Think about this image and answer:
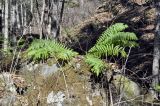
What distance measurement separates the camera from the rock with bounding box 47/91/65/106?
6617 millimetres

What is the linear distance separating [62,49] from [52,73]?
1.83 ft

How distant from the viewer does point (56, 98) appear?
6590 millimetres

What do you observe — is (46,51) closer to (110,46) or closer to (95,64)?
(95,64)

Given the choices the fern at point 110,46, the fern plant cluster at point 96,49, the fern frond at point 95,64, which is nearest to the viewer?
the fern frond at point 95,64

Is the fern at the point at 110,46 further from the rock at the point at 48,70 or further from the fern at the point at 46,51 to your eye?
the rock at the point at 48,70

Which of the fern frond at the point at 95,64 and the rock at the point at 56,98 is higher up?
the fern frond at the point at 95,64

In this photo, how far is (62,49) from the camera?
289 inches

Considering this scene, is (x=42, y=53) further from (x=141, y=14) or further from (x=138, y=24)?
(x=141, y=14)

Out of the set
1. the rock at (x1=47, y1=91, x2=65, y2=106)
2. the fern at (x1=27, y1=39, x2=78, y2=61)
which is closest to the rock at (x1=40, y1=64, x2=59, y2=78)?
the fern at (x1=27, y1=39, x2=78, y2=61)

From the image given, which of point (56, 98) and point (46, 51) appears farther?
point (46, 51)

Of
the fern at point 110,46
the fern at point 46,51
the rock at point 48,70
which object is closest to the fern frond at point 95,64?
the fern at point 110,46

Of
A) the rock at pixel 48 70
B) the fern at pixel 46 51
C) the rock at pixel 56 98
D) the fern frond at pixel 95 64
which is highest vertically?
the fern at pixel 46 51

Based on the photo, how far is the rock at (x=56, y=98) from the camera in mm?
6617

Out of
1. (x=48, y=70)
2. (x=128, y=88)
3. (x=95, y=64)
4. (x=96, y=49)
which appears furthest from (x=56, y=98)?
(x=128, y=88)
